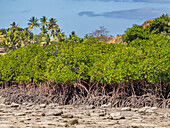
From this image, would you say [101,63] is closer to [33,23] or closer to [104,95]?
[104,95]

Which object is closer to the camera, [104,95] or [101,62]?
[104,95]

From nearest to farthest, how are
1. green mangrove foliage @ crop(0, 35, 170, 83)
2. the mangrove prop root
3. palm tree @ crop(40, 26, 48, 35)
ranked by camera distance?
green mangrove foliage @ crop(0, 35, 170, 83), the mangrove prop root, palm tree @ crop(40, 26, 48, 35)

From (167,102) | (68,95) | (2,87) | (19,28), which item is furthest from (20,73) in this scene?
(19,28)

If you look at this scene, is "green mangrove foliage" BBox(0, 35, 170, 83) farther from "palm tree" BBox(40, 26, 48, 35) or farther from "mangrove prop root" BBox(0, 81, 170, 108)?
"palm tree" BBox(40, 26, 48, 35)

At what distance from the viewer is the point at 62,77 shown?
1784 centimetres

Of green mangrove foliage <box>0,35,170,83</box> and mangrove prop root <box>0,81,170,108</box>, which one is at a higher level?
green mangrove foliage <box>0,35,170,83</box>

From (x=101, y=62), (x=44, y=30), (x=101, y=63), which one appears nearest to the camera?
(x=101, y=63)

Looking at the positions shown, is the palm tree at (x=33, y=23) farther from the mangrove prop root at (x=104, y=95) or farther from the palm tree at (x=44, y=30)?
the mangrove prop root at (x=104, y=95)

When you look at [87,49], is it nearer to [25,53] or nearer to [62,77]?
[62,77]

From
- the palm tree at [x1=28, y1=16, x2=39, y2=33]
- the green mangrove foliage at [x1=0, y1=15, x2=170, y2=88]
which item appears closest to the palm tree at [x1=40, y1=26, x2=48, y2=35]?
the palm tree at [x1=28, y1=16, x2=39, y2=33]

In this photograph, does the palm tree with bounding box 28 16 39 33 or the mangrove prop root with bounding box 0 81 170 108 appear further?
the palm tree with bounding box 28 16 39 33

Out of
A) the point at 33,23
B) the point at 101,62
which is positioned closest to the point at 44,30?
the point at 33,23

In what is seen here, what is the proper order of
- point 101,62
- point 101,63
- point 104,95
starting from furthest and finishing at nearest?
point 101,62, point 101,63, point 104,95

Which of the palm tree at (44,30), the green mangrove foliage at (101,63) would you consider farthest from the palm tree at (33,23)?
the green mangrove foliage at (101,63)
